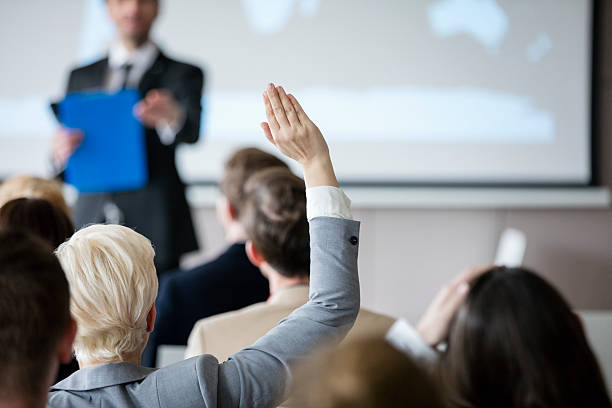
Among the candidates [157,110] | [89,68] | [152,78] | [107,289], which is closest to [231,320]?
[107,289]

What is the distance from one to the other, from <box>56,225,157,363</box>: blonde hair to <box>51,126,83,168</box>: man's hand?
6.49 ft

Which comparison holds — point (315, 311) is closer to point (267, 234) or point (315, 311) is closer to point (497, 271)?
point (497, 271)

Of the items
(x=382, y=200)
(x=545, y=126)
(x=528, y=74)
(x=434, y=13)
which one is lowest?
(x=382, y=200)

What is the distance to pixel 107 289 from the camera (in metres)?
1.15

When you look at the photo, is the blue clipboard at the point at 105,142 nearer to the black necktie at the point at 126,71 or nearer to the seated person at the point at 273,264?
the black necktie at the point at 126,71

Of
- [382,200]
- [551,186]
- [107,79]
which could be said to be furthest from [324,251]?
[551,186]

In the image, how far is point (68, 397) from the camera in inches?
43.2

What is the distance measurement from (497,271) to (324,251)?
306mm

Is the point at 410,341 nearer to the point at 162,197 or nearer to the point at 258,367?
the point at 258,367

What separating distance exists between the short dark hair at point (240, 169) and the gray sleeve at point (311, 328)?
1346mm

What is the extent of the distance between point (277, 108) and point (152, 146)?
2.25 meters

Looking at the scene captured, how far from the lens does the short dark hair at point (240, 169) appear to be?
8.33 ft

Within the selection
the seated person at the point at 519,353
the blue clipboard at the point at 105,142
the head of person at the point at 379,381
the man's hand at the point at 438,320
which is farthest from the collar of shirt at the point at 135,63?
the head of person at the point at 379,381

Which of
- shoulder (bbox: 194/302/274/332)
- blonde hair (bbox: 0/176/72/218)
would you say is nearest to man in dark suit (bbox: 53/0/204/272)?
blonde hair (bbox: 0/176/72/218)
